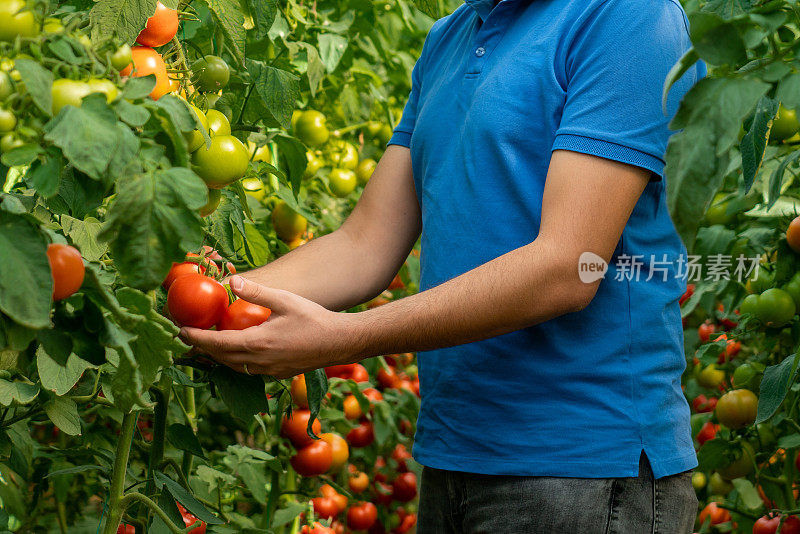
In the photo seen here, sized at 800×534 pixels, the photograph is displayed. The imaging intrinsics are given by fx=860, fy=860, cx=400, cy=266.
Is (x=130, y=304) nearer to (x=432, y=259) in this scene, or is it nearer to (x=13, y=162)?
(x=13, y=162)

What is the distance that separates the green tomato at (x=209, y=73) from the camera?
3.55ft

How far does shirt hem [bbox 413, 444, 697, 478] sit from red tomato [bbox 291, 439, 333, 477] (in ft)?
2.21

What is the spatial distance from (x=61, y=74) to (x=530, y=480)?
2.45ft

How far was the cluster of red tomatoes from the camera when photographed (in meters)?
1.00

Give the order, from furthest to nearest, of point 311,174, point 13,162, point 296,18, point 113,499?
point 311,174 → point 296,18 → point 113,499 → point 13,162

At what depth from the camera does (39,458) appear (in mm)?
1664

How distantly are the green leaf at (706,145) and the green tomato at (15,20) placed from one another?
47 centimetres

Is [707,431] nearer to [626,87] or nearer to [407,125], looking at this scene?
[407,125]

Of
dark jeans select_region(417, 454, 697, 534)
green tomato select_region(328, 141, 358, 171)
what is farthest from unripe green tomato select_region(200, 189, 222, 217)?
green tomato select_region(328, 141, 358, 171)

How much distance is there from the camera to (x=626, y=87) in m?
1.05

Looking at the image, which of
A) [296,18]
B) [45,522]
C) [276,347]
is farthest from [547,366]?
[45,522]

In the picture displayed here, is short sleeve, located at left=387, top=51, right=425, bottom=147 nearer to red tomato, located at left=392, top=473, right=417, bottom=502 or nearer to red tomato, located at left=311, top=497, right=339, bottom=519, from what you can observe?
red tomato, located at left=311, top=497, right=339, bottom=519

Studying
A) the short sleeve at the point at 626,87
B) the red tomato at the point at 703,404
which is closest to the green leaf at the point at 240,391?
the short sleeve at the point at 626,87

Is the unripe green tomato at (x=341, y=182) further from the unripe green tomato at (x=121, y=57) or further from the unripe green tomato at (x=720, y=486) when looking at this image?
the unripe green tomato at (x=121, y=57)
